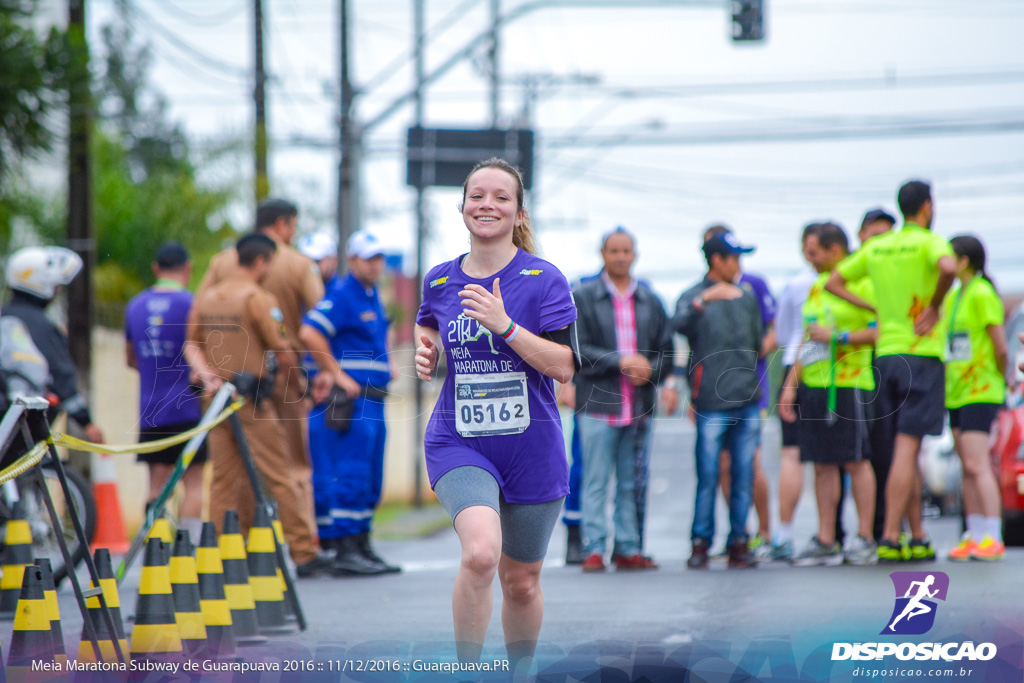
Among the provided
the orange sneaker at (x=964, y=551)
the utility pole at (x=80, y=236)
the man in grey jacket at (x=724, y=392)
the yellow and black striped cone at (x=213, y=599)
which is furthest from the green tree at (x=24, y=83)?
the orange sneaker at (x=964, y=551)

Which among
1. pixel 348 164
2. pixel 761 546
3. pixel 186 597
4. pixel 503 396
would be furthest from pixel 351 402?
pixel 348 164

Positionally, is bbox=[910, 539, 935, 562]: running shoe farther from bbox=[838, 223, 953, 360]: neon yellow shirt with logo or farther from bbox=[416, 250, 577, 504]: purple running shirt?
bbox=[416, 250, 577, 504]: purple running shirt

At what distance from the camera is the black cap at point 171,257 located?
8.58 metres

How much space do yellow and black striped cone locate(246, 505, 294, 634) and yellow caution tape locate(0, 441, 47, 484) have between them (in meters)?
1.51

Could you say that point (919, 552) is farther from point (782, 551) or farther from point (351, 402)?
point (351, 402)

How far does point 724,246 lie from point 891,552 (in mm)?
2205

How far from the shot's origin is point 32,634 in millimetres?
4617

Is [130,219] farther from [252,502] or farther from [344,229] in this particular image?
[252,502]

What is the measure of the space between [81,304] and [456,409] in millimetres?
8557

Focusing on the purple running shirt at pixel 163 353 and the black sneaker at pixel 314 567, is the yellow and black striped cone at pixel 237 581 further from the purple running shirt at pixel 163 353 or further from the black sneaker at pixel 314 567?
the black sneaker at pixel 314 567

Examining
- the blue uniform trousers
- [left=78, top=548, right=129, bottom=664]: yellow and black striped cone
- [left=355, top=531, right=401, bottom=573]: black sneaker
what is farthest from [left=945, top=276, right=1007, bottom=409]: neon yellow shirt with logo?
[left=78, top=548, right=129, bottom=664]: yellow and black striped cone

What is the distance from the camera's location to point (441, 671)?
4676 millimetres

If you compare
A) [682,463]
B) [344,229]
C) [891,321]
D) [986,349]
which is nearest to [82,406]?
[891,321]

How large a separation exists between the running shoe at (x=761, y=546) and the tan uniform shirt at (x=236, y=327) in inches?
138
